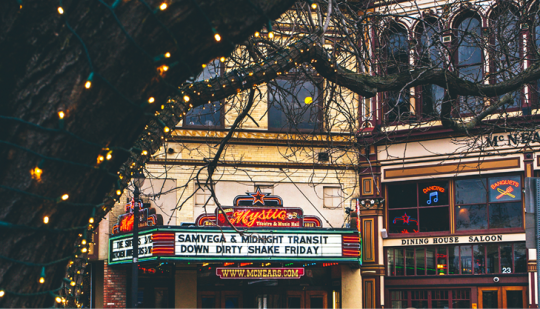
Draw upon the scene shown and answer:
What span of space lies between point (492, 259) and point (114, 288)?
11703mm

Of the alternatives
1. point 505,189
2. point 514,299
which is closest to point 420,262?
point 514,299

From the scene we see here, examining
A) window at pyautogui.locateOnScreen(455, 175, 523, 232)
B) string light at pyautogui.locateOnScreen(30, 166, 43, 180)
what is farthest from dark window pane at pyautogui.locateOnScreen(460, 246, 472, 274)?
string light at pyautogui.locateOnScreen(30, 166, 43, 180)

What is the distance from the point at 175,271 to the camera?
1817 centimetres

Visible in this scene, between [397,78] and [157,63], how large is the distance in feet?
14.3

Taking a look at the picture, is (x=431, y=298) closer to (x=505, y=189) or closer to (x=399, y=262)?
(x=399, y=262)

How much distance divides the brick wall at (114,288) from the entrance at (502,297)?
11.0 meters

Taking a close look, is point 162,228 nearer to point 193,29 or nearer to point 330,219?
point 330,219

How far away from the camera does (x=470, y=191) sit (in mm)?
17406

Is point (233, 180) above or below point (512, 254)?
above

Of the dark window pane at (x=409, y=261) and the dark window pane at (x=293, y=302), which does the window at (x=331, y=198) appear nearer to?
the dark window pane at (x=409, y=261)

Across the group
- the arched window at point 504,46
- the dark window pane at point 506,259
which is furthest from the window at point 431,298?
the arched window at point 504,46

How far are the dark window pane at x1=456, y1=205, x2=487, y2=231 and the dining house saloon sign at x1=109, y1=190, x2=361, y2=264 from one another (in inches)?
125

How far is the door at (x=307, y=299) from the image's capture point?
18.7 meters

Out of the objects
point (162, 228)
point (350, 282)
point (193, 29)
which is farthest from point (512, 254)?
point (193, 29)
